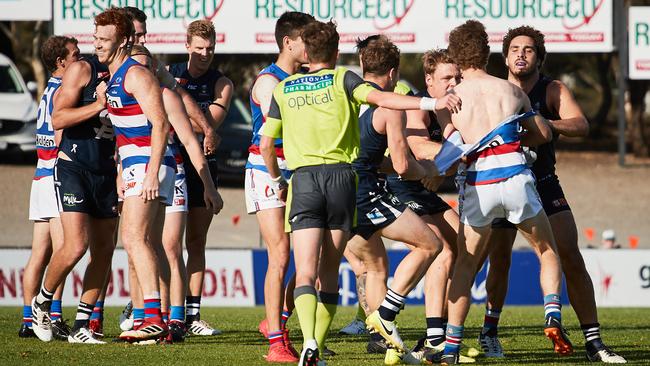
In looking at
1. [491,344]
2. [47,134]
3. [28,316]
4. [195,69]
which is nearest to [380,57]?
[491,344]

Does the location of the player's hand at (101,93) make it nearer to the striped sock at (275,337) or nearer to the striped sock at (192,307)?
the striped sock at (275,337)

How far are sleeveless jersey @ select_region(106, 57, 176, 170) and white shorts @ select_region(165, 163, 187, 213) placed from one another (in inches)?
41.8

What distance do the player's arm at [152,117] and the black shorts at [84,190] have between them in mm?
806

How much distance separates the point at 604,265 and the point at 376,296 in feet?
26.0

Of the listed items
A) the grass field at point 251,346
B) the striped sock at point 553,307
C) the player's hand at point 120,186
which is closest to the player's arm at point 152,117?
the player's hand at point 120,186

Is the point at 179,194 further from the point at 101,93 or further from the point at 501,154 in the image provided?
the point at 501,154

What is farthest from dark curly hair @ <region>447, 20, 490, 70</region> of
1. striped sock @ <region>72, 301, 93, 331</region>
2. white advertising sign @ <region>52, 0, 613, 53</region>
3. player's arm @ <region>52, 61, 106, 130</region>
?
white advertising sign @ <region>52, 0, 613, 53</region>

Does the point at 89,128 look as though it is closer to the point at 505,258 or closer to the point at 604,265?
the point at 505,258

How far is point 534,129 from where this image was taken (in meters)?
7.71

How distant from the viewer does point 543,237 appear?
303 inches

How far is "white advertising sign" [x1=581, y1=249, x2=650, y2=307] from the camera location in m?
15.8

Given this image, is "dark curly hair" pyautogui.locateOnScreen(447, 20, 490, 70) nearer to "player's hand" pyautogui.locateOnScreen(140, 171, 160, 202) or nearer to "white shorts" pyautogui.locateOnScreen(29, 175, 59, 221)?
"player's hand" pyautogui.locateOnScreen(140, 171, 160, 202)

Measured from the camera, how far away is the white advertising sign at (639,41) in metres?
17.4

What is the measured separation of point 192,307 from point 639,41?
377 inches
